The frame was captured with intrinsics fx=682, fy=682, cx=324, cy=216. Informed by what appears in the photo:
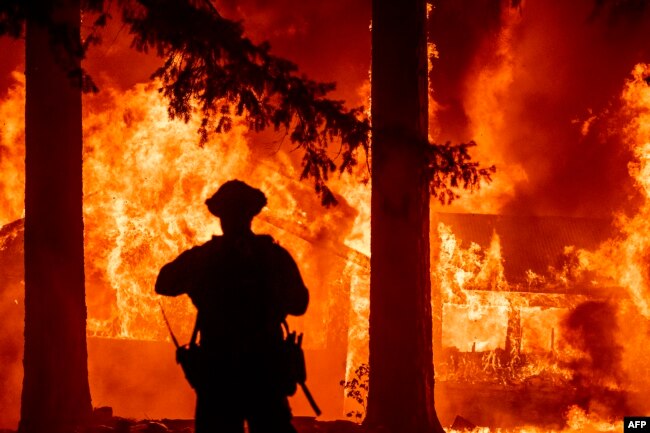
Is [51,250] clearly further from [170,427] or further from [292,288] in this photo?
[292,288]

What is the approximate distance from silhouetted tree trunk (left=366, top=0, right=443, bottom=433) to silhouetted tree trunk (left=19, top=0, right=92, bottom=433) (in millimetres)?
3169

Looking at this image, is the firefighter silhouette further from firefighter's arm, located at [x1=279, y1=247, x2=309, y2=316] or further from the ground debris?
the ground debris

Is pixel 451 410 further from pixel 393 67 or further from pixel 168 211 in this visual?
pixel 393 67

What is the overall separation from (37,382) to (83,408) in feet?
1.87

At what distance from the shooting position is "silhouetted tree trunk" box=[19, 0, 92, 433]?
23.1 ft

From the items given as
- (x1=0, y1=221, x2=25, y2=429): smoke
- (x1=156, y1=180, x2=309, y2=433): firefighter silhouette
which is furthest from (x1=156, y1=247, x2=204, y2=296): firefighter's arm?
(x1=0, y1=221, x2=25, y2=429): smoke

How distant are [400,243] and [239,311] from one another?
334 centimetres

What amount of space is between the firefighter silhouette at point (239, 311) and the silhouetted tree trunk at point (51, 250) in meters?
3.41

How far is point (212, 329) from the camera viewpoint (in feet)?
13.5

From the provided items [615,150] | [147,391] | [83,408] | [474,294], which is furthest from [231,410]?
[615,150]

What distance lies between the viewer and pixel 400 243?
7.18m

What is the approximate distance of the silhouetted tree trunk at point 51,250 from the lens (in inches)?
277

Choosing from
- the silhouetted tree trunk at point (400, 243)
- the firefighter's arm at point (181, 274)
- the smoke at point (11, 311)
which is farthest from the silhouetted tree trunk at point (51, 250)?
the smoke at point (11, 311)

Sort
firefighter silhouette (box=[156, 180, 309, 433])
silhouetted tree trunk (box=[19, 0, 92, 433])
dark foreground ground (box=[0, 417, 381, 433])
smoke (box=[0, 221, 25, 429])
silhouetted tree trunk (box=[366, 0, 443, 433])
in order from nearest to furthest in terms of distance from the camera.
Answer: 1. firefighter silhouette (box=[156, 180, 309, 433])
2. dark foreground ground (box=[0, 417, 381, 433])
3. silhouetted tree trunk (box=[19, 0, 92, 433])
4. silhouetted tree trunk (box=[366, 0, 443, 433])
5. smoke (box=[0, 221, 25, 429])
